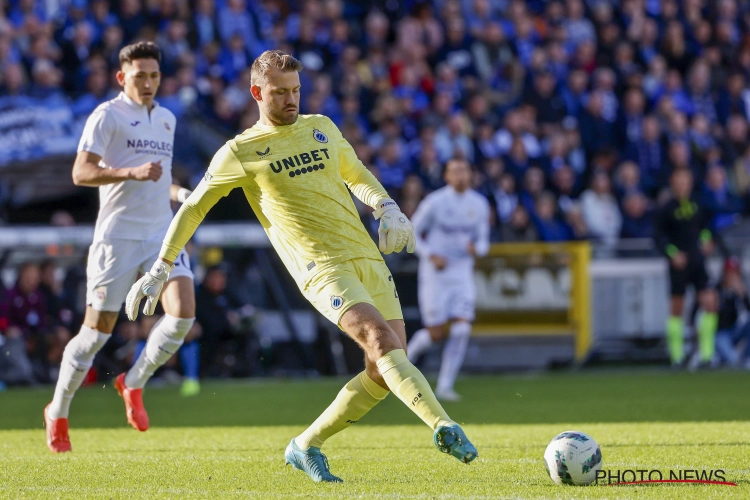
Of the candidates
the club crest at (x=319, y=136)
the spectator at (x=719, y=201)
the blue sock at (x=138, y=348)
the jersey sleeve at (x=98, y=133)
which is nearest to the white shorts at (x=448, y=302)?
the blue sock at (x=138, y=348)

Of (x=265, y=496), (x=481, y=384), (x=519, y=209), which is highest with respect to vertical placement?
(x=265, y=496)

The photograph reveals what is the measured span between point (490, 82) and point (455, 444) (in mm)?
15523

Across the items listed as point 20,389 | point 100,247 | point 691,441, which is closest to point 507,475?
point 691,441

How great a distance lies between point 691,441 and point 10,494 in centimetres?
430

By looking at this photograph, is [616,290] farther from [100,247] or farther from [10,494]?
[10,494]

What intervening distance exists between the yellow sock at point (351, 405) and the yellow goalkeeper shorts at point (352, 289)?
38 cm

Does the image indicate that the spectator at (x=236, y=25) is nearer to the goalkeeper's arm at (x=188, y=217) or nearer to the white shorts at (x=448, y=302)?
the white shorts at (x=448, y=302)

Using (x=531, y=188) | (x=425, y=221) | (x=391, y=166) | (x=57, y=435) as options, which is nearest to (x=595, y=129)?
(x=531, y=188)

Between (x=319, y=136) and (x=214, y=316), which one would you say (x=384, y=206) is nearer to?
(x=319, y=136)

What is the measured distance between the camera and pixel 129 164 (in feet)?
27.3

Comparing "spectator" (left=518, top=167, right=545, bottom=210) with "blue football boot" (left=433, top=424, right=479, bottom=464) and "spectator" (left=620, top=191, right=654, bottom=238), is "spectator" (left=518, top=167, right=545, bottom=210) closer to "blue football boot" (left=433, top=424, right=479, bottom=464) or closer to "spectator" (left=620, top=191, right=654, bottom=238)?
"spectator" (left=620, top=191, right=654, bottom=238)

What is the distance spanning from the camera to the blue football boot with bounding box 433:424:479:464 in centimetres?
543

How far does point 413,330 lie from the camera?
1627 centimetres

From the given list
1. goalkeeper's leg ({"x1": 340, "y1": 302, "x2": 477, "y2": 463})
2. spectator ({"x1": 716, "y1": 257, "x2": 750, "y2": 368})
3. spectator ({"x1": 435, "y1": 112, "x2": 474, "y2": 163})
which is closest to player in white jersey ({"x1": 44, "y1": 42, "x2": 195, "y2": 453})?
goalkeeper's leg ({"x1": 340, "y1": 302, "x2": 477, "y2": 463})
